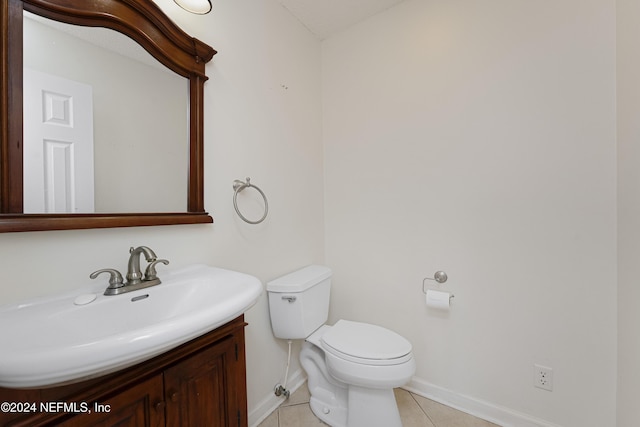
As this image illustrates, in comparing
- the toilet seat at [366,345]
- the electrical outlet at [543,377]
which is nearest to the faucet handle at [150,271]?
the toilet seat at [366,345]

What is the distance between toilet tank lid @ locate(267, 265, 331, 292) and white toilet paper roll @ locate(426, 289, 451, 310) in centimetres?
61

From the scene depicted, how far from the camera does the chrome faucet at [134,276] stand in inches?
32.9

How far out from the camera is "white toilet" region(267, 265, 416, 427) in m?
1.20

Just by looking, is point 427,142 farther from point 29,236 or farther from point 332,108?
point 29,236

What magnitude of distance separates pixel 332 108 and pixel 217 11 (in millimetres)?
917

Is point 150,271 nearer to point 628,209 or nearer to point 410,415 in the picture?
point 410,415

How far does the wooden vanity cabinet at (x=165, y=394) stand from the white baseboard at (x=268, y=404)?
516mm

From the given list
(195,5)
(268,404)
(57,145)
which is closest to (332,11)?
(195,5)

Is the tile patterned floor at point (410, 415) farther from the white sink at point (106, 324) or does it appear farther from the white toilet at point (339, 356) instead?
the white sink at point (106, 324)

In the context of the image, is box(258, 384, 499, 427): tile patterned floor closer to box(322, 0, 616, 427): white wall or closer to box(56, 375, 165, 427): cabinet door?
box(322, 0, 616, 427): white wall

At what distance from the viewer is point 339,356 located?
126 centimetres

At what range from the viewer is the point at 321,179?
1954mm

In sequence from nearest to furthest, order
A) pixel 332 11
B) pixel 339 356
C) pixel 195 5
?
pixel 195 5 < pixel 339 356 < pixel 332 11

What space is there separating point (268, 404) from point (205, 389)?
835 millimetres
